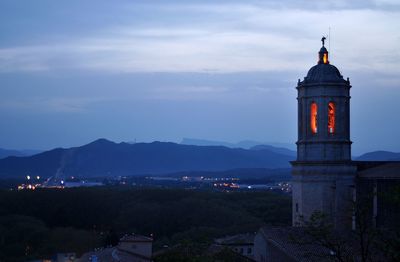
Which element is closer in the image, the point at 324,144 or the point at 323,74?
the point at 324,144

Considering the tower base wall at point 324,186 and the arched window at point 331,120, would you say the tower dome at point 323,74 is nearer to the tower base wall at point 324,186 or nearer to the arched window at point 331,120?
the arched window at point 331,120

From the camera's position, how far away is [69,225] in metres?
89.5

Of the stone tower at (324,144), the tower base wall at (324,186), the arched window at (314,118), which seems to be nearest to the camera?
the tower base wall at (324,186)

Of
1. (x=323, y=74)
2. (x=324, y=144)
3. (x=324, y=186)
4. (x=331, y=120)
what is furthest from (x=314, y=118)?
(x=324, y=186)

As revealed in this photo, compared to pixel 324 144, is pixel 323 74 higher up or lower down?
higher up

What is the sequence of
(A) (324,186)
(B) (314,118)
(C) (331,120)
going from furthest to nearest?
(B) (314,118) → (C) (331,120) → (A) (324,186)

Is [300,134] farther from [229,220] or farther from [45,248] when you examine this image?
[229,220]

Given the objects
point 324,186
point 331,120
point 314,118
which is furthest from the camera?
point 314,118

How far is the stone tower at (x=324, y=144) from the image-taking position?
3725cm

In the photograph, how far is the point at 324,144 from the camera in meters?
37.4

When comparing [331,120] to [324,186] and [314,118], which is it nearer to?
[314,118]

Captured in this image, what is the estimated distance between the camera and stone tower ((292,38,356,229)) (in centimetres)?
3725

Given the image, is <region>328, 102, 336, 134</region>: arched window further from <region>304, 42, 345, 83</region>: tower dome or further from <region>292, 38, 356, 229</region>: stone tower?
<region>304, 42, 345, 83</region>: tower dome

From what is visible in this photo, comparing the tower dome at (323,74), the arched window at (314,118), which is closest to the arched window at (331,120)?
the arched window at (314,118)
